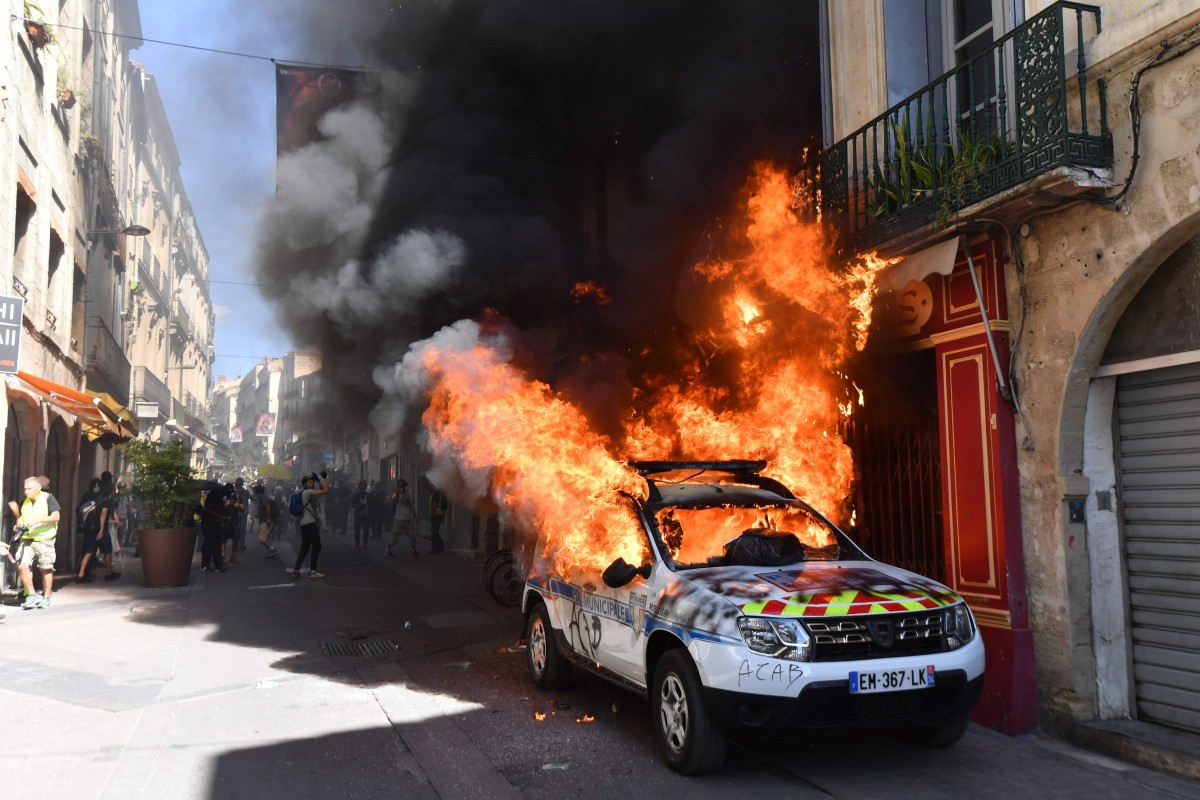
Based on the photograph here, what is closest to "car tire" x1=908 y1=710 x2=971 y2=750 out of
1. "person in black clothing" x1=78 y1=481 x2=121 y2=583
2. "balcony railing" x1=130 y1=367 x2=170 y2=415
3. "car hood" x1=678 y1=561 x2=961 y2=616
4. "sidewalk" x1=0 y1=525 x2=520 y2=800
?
"car hood" x1=678 y1=561 x2=961 y2=616

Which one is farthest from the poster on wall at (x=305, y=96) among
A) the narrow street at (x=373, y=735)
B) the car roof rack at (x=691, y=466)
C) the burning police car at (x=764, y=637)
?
the burning police car at (x=764, y=637)

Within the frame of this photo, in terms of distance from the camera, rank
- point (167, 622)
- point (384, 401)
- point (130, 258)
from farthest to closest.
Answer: point (130, 258), point (384, 401), point (167, 622)

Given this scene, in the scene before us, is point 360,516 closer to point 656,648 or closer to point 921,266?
point 921,266

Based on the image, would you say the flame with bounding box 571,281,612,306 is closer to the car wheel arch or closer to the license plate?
the car wheel arch

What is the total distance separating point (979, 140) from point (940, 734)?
443 centimetres

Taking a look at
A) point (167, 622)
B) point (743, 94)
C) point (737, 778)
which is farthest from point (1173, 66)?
point (167, 622)

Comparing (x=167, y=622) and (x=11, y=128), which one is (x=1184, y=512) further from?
(x=11, y=128)

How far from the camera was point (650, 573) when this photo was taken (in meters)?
5.47

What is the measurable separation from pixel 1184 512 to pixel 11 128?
1480 cm

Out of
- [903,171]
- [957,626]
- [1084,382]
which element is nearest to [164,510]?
[903,171]

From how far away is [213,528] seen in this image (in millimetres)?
15617

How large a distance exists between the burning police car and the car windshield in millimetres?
12

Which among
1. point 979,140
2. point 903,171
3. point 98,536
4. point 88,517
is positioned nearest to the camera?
point 979,140

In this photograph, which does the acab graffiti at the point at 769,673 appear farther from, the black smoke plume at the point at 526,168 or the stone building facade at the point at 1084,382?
the black smoke plume at the point at 526,168
